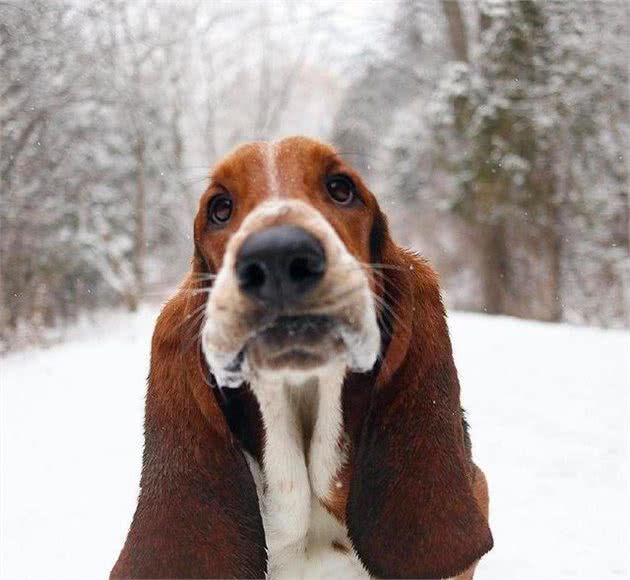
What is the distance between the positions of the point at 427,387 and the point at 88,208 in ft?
43.9

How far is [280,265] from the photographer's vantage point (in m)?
1.77

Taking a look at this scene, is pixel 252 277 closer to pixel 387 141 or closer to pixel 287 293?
pixel 287 293

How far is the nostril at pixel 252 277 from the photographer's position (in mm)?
1789

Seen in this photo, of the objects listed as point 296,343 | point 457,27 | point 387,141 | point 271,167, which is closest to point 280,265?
point 296,343

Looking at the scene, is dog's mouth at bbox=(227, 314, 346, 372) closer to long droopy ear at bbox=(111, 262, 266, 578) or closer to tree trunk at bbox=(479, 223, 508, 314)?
long droopy ear at bbox=(111, 262, 266, 578)

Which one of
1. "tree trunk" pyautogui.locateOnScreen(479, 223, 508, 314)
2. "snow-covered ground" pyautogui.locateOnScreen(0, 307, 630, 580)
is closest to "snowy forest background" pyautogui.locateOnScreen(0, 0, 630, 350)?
"tree trunk" pyautogui.locateOnScreen(479, 223, 508, 314)

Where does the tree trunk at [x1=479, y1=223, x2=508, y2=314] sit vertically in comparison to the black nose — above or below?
below

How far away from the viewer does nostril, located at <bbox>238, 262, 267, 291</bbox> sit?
1.79 m

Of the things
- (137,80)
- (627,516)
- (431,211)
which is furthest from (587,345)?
(137,80)

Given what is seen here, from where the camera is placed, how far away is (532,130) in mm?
14453

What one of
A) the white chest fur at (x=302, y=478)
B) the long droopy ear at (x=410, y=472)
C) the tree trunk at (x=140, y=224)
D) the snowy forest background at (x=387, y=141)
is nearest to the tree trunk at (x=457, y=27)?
the snowy forest background at (x=387, y=141)

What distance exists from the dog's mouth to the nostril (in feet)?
0.36

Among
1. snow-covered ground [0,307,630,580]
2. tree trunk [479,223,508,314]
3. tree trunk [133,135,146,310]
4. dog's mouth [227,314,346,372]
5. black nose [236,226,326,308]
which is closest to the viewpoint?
black nose [236,226,326,308]

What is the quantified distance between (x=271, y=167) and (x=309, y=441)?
39.5 inches
